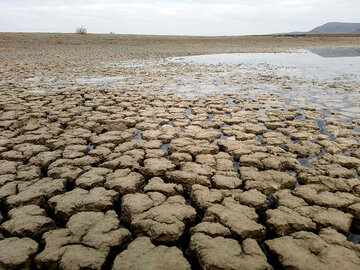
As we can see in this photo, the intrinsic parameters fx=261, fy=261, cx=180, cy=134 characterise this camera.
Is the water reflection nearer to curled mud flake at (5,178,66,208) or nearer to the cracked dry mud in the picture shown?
the cracked dry mud

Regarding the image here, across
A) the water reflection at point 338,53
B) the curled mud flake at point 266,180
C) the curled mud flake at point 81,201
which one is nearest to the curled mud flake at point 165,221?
the curled mud flake at point 81,201

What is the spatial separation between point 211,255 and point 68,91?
4.31 m

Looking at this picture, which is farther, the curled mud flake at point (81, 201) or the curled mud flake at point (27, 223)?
the curled mud flake at point (81, 201)

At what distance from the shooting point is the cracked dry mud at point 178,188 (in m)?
1.23

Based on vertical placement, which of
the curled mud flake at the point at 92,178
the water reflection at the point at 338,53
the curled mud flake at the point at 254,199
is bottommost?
the curled mud flake at the point at 254,199

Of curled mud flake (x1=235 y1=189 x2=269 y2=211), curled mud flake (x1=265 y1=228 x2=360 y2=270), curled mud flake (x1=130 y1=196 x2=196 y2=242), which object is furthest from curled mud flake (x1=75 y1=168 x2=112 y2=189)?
curled mud flake (x1=265 y1=228 x2=360 y2=270)

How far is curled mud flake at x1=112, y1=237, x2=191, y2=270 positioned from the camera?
3.79 feet

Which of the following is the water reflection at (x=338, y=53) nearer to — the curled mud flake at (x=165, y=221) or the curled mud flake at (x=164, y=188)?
the curled mud flake at (x=164, y=188)

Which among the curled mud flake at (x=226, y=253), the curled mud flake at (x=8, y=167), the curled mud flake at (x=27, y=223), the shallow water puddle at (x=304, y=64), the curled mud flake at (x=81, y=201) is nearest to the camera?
the curled mud flake at (x=226, y=253)

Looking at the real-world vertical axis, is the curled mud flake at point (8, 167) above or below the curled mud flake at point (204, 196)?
above

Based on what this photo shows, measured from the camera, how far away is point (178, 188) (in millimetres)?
1760

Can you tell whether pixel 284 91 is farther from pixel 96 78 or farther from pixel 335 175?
pixel 96 78

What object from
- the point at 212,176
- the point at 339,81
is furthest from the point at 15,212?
the point at 339,81

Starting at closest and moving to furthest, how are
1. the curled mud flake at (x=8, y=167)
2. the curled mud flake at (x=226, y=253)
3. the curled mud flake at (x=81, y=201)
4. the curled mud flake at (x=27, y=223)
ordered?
1. the curled mud flake at (x=226, y=253)
2. the curled mud flake at (x=27, y=223)
3. the curled mud flake at (x=81, y=201)
4. the curled mud flake at (x=8, y=167)
